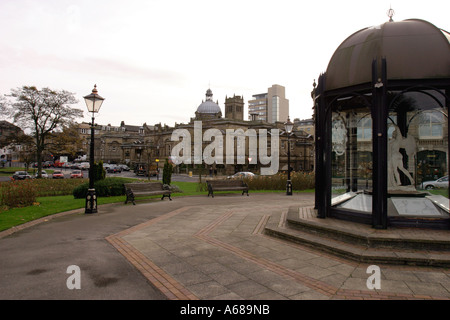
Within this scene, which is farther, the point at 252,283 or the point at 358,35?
the point at 358,35

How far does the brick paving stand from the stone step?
162 millimetres

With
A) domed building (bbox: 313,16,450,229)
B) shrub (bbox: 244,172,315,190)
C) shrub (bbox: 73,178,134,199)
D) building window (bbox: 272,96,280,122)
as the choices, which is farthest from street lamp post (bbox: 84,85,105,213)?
building window (bbox: 272,96,280,122)

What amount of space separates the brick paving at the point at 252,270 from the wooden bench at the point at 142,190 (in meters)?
6.56

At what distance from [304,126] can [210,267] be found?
123336 mm

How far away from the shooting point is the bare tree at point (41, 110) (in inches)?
1603

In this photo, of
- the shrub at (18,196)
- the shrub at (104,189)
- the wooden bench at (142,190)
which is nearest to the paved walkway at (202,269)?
the shrub at (18,196)

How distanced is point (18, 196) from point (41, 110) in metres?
33.8

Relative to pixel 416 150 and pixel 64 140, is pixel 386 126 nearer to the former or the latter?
pixel 416 150

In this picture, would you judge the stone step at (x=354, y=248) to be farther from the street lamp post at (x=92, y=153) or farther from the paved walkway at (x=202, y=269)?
the street lamp post at (x=92, y=153)

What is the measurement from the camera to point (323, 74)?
945 centimetres
